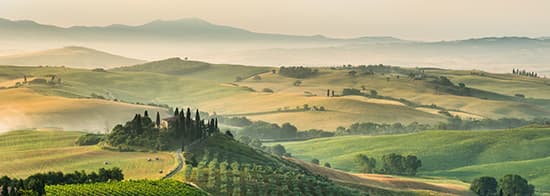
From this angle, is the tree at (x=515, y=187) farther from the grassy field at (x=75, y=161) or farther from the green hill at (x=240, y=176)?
the grassy field at (x=75, y=161)

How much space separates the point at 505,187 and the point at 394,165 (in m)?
33.0

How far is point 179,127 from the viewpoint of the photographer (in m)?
140

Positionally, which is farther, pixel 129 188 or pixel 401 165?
pixel 401 165

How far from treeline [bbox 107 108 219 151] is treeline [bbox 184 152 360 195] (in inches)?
556

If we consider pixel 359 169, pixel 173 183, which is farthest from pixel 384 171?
pixel 173 183

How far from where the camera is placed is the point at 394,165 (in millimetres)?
193000

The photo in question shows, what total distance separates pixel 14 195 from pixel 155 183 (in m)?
28.5

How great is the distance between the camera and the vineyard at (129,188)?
85250 mm

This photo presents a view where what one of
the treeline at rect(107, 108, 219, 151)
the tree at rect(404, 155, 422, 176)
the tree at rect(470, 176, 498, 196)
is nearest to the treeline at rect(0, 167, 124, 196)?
the treeline at rect(107, 108, 219, 151)

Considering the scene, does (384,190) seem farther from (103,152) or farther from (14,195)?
(14,195)

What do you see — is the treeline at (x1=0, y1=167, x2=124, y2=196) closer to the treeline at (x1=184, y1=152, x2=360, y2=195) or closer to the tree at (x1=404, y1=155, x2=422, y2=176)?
the treeline at (x1=184, y1=152, x2=360, y2=195)

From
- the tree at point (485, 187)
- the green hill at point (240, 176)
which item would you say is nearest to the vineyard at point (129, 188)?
the green hill at point (240, 176)

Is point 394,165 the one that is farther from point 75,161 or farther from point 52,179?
point 52,179

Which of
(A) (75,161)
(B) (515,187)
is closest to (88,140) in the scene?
(A) (75,161)
